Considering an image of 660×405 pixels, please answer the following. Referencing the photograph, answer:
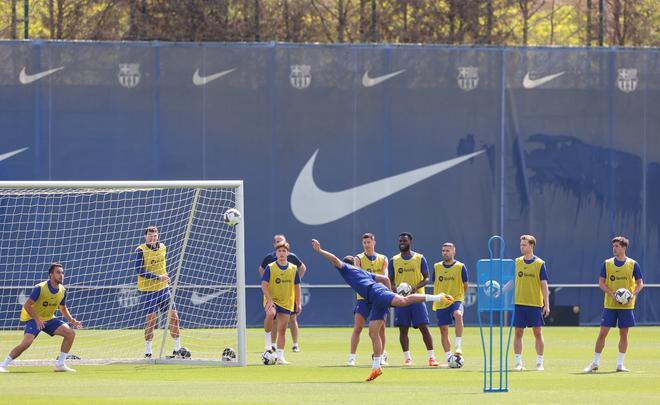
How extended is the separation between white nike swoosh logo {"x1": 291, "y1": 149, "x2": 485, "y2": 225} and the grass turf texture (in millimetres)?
7669

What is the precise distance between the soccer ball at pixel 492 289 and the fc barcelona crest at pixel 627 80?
1866cm

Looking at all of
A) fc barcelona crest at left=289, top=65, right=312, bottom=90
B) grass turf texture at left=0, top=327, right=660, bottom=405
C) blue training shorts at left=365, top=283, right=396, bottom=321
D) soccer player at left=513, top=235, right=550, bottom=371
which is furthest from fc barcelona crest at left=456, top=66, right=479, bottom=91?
blue training shorts at left=365, top=283, right=396, bottom=321

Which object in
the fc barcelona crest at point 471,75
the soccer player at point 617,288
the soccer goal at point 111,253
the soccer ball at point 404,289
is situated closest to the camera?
the soccer player at point 617,288

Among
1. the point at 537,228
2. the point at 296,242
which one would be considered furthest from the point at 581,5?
the point at 296,242

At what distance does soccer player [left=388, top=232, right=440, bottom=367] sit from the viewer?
22.0 m

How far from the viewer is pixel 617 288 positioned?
70.9ft

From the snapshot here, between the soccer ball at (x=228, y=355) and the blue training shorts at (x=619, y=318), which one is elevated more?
the blue training shorts at (x=619, y=318)

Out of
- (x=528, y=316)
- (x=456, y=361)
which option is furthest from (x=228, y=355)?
(x=528, y=316)

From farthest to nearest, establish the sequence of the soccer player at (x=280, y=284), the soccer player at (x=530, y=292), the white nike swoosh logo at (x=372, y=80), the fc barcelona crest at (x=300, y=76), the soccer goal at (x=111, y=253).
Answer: the white nike swoosh logo at (x=372, y=80) < the fc barcelona crest at (x=300, y=76) < the soccer goal at (x=111, y=253) < the soccer player at (x=280, y=284) < the soccer player at (x=530, y=292)

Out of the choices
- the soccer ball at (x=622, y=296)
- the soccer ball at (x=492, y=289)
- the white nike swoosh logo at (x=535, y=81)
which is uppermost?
the white nike swoosh logo at (x=535, y=81)

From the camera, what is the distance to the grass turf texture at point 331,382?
53.2ft

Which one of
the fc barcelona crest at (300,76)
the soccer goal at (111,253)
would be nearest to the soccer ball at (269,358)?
the soccer goal at (111,253)

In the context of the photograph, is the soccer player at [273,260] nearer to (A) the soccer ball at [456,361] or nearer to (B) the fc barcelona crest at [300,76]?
(A) the soccer ball at [456,361]

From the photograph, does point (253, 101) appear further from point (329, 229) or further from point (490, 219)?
point (490, 219)
